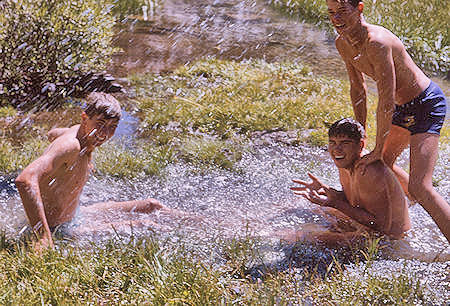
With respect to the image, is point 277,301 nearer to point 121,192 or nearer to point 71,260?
point 71,260

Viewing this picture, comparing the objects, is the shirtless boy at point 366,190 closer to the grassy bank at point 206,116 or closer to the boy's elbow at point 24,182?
the grassy bank at point 206,116

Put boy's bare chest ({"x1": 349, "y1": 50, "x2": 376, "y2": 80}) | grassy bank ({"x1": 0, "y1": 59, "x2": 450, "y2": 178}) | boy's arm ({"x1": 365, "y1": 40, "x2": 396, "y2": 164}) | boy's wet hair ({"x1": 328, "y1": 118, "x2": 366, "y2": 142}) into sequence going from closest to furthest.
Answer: boy's arm ({"x1": 365, "y1": 40, "x2": 396, "y2": 164}) → boy's bare chest ({"x1": 349, "y1": 50, "x2": 376, "y2": 80}) → boy's wet hair ({"x1": 328, "y1": 118, "x2": 366, "y2": 142}) → grassy bank ({"x1": 0, "y1": 59, "x2": 450, "y2": 178})

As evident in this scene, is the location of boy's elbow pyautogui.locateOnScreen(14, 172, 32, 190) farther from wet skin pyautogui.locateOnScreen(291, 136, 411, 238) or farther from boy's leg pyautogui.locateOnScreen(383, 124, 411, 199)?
boy's leg pyautogui.locateOnScreen(383, 124, 411, 199)

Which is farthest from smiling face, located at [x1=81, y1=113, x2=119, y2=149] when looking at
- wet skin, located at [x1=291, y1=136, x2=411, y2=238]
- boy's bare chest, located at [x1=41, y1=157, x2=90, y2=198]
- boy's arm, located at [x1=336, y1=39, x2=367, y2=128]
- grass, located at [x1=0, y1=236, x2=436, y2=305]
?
boy's arm, located at [x1=336, y1=39, x2=367, y2=128]

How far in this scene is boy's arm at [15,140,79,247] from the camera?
A: 10.7 feet

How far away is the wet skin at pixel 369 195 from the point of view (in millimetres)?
3855

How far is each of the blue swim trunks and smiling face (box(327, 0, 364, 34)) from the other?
80cm

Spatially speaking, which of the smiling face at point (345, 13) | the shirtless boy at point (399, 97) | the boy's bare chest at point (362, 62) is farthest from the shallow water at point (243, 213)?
the smiling face at point (345, 13)

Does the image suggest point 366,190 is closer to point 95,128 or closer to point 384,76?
point 384,76

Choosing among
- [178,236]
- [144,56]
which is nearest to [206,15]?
[144,56]

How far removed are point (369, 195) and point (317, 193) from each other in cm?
48

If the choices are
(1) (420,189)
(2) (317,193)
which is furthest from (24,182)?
(1) (420,189)

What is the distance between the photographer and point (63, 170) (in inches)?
145

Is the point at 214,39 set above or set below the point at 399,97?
below
